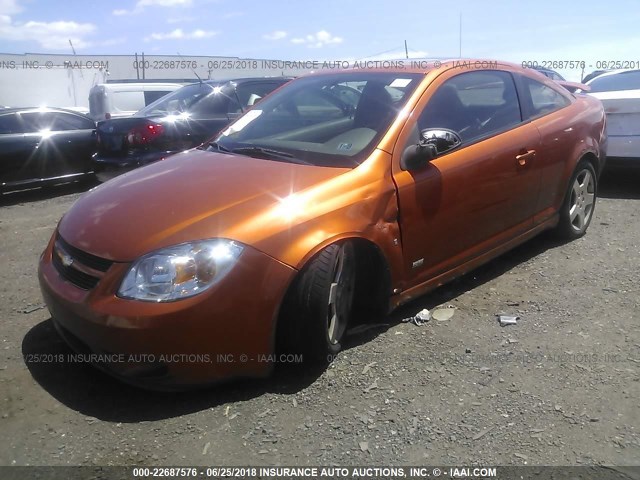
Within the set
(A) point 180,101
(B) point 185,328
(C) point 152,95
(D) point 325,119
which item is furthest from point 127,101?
(B) point 185,328

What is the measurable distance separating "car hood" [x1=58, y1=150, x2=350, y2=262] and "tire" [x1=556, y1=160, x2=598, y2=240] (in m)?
2.56

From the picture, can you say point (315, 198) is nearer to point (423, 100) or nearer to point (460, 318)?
point (423, 100)

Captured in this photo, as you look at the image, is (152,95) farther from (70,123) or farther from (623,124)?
(623,124)

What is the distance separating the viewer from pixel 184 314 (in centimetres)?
253

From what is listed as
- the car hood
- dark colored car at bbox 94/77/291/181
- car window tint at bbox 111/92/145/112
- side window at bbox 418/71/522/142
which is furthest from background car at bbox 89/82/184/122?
the car hood

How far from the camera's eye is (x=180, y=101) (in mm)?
7492

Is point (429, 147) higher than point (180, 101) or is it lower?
lower

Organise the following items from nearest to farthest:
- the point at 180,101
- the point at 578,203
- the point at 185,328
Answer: the point at 185,328, the point at 578,203, the point at 180,101

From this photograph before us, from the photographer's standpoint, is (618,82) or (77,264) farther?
(618,82)

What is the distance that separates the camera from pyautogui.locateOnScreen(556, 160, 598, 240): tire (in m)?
4.82

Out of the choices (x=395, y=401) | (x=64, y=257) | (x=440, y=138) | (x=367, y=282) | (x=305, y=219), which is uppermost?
(x=440, y=138)

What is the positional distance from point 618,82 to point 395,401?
284 inches

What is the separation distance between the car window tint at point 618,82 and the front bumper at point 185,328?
22.9 ft

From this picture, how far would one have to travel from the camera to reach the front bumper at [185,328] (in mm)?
2531
